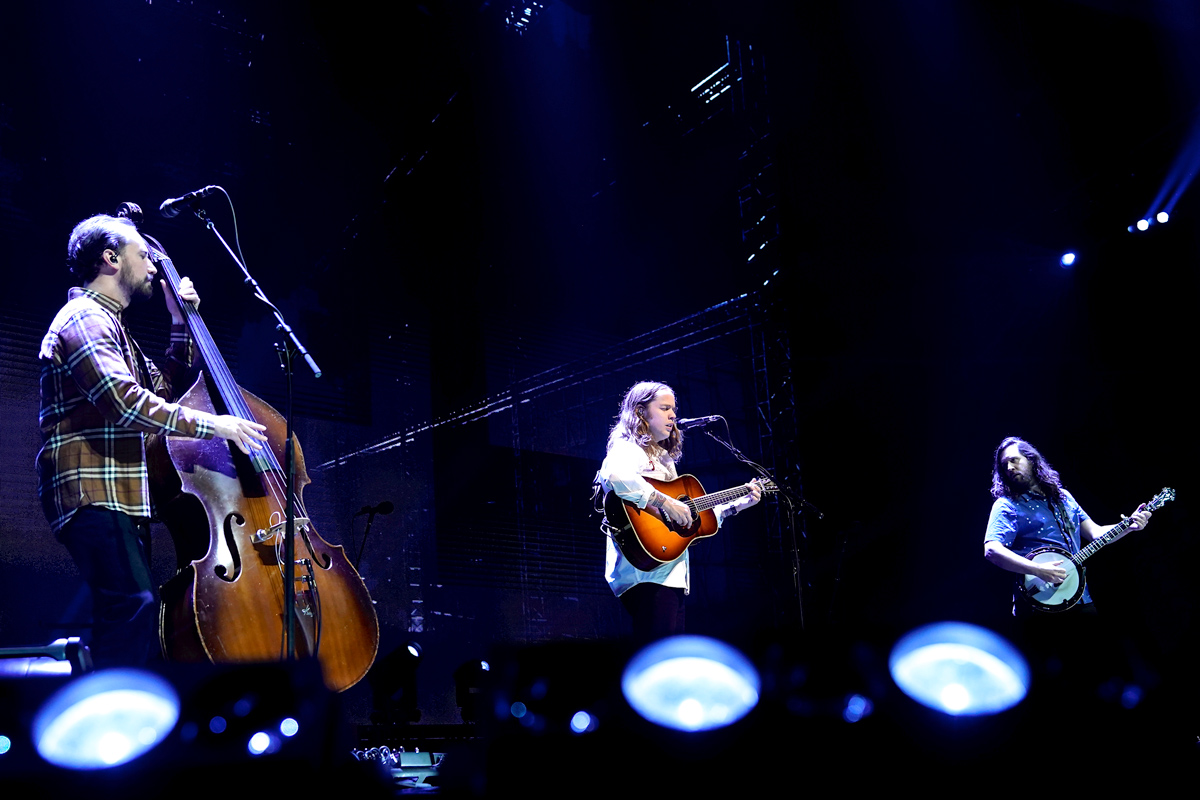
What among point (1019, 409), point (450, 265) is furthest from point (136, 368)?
point (1019, 409)

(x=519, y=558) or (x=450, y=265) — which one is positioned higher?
(x=450, y=265)

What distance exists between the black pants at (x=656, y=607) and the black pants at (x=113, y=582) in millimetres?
1654

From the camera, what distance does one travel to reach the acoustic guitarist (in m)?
3.68

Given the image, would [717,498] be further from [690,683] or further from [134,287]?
[690,683]

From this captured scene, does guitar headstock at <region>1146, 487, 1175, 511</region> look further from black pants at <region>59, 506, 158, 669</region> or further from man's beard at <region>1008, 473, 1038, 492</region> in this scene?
black pants at <region>59, 506, 158, 669</region>

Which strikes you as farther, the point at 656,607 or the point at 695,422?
the point at 695,422

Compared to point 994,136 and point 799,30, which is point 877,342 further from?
point 799,30

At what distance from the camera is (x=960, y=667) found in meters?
1.67

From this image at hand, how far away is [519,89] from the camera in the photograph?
20.1ft

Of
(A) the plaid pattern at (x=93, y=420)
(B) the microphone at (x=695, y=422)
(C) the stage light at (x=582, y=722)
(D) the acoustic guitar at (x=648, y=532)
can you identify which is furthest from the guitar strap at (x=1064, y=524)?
(C) the stage light at (x=582, y=722)

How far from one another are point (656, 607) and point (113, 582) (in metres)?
1.81

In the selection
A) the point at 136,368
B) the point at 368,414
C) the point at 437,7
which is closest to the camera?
the point at 136,368

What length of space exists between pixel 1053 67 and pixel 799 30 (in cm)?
148

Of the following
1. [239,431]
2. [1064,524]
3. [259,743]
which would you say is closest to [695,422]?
[1064,524]
